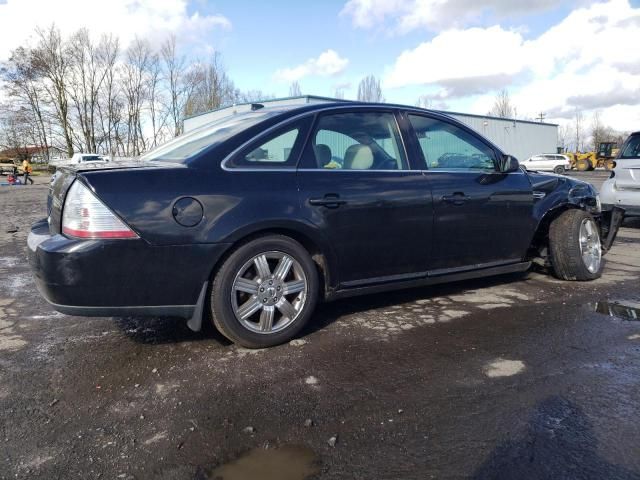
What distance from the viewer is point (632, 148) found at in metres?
8.41

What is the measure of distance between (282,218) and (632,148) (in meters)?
7.83

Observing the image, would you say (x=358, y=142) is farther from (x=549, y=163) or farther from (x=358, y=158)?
(x=549, y=163)

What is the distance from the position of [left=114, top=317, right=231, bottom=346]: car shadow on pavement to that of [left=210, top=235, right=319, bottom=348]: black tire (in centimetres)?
27

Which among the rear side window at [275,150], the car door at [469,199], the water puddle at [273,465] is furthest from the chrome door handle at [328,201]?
the water puddle at [273,465]

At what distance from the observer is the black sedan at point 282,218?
276 cm

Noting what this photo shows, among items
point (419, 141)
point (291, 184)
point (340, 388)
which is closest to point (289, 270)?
point (291, 184)

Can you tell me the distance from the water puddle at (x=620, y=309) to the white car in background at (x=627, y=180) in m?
4.60

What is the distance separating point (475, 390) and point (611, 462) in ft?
2.42

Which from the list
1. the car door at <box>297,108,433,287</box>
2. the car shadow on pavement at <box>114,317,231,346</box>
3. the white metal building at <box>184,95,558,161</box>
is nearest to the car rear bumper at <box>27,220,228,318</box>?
the car shadow on pavement at <box>114,317,231,346</box>

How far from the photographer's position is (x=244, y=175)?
10.1 feet

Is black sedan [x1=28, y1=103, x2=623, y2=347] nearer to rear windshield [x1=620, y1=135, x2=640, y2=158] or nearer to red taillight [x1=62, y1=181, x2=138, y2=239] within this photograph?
red taillight [x1=62, y1=181, x2=138, y2=239]

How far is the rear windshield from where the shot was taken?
834 centimetres

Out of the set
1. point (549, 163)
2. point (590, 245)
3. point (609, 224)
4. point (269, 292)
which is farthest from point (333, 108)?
point (549, 163)

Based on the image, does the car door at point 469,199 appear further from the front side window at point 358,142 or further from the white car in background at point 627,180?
the white car in background at point 627,180
